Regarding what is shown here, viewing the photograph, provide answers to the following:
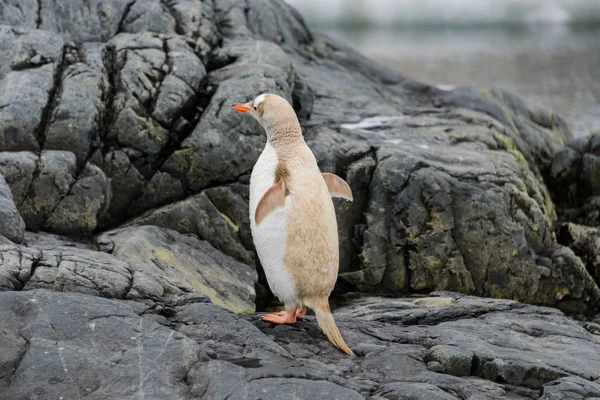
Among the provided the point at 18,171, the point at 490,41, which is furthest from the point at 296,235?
the point at 490,41

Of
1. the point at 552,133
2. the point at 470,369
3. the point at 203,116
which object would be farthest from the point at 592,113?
the point at 470,369

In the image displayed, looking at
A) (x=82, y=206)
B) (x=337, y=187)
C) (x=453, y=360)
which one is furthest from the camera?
(x=82, y=206)

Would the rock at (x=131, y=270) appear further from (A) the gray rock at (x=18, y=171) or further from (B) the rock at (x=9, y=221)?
(A) the gray rock at (x=18, y=171)

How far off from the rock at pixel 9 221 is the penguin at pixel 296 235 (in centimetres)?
182

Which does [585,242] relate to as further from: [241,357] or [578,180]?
[241,357]

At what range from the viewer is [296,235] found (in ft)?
16.8

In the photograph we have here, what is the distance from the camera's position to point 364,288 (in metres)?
8.03

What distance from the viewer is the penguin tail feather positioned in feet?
16.0

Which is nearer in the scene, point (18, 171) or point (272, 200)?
point (272, 200)

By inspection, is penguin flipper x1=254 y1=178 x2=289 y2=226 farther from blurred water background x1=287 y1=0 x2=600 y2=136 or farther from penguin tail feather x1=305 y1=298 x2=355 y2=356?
blurred water background x1=287 y1=0 x2=600 y2=136

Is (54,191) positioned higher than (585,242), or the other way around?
(54,191)

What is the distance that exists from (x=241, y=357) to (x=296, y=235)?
107 centimetres

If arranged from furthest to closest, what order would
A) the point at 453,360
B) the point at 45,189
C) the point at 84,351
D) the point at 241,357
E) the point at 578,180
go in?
the point at 578,180 < the point at 45,189 < the point at 453,360 < the point at 241,357 < the point at 84,351

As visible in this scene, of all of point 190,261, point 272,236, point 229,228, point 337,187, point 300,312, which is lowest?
point 190,261
